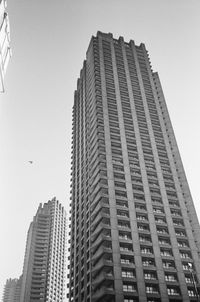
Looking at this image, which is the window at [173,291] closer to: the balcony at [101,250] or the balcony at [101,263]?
the balcony at [101,263]

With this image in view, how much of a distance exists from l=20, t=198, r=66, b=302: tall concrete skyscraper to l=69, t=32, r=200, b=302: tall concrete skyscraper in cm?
7930

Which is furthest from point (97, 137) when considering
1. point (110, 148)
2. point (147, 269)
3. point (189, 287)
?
point (189, 287)

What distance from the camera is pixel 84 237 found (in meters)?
70.6

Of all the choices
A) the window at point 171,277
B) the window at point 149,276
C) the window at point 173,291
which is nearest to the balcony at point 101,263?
the window at point 149,276

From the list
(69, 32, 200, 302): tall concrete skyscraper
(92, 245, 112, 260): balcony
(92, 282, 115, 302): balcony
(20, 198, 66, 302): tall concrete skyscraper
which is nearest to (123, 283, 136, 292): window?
(69, 32, 200, 302): tall concrete skyscraper

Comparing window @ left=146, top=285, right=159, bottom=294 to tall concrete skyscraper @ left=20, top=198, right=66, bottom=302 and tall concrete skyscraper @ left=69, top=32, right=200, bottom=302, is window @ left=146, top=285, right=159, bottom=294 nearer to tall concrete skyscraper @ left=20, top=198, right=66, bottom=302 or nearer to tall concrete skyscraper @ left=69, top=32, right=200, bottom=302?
tall concrete skyscraper @ left=69, top=32, right=200, bottom=302

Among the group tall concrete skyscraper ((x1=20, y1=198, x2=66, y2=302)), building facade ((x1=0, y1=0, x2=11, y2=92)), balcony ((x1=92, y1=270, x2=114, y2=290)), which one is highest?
tall concrete skyscraper ((x1=20, y1=198, x2=66, y2=302))

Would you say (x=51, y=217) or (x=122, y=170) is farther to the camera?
(x=51, y=217)

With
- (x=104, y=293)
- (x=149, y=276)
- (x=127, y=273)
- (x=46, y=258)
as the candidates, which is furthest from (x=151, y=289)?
(x=46, y=258)

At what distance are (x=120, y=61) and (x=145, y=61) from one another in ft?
35.5

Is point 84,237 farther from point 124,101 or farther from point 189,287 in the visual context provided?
point 124,101

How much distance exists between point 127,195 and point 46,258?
4111 inches

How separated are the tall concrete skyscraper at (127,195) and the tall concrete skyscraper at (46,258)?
260 ft

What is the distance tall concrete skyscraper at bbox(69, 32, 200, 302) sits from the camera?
2224 inches
